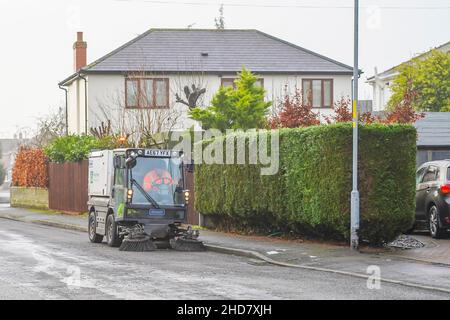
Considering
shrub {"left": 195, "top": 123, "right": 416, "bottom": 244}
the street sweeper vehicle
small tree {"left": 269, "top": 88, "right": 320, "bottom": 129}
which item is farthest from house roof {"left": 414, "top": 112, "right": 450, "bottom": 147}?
the street sweeper vehicle

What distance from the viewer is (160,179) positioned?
23938 mm

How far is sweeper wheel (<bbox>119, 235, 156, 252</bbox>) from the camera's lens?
2245 cm

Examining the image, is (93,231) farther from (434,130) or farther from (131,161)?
(434,130)

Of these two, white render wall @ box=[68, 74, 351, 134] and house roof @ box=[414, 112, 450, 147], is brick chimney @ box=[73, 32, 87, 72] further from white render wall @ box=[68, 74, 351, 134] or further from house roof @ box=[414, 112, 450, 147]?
house roof @ box=[414, 112, 450, 147]

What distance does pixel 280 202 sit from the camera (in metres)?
23.8

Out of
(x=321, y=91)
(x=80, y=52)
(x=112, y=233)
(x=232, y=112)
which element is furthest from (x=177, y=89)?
(x=112, y=233)

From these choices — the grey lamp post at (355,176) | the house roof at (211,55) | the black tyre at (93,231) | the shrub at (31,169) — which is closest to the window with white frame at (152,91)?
the house roof at (211,55)

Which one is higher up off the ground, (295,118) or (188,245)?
(295,118)

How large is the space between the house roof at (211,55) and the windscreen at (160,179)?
28.6 m

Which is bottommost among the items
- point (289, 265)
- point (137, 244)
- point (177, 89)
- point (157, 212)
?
point (289, 265)

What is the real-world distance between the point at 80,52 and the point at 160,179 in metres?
37.0
